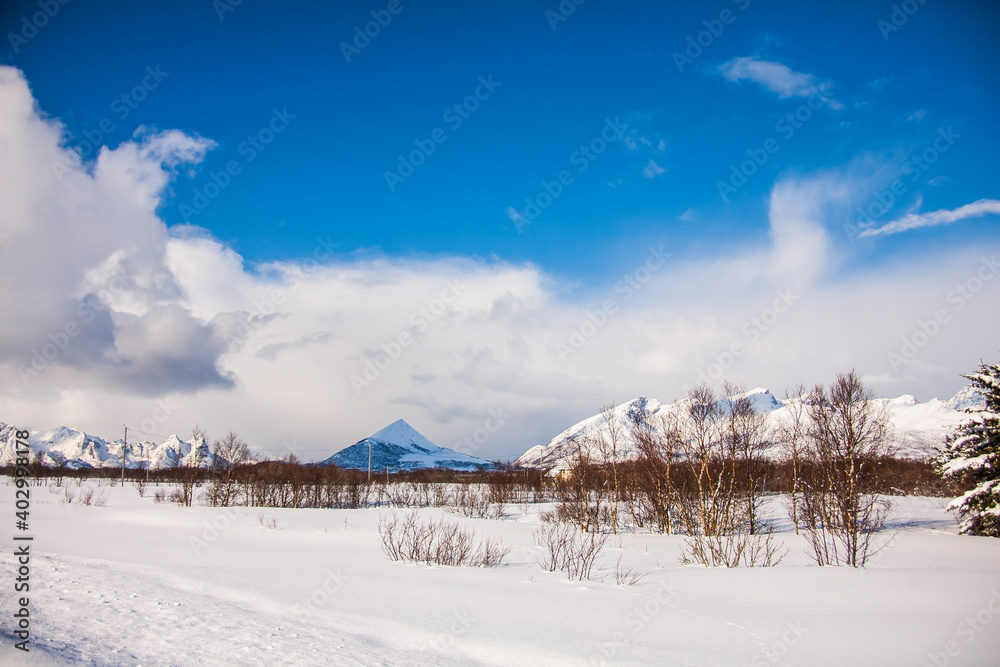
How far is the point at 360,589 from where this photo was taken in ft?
34.9

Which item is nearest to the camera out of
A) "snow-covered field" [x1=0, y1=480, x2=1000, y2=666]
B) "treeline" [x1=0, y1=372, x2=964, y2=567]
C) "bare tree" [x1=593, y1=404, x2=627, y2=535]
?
"snow-covered field" [x1=0, y1=480, x2=1000, y2=666]

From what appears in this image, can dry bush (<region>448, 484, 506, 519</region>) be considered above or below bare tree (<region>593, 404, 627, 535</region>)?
below

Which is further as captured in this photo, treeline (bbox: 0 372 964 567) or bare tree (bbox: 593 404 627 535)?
bare tree (bbox: 593 404 627 535)

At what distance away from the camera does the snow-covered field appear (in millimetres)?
6538

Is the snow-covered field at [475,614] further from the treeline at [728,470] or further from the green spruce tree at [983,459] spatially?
the green spruce tree at [983,459]

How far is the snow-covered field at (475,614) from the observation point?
6538mm

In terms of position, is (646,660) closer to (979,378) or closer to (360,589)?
(360,589)

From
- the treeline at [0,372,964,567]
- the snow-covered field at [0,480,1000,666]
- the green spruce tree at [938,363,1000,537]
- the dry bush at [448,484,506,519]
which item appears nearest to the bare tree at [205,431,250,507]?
the treeline at [0,372,964,567]

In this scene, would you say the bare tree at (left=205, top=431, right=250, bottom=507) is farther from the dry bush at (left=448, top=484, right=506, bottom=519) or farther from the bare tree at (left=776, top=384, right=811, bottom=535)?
the bare tree at (left=776, top=384, right=811, bottom=535)

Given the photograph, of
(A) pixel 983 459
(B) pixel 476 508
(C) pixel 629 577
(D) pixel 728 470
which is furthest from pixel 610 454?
(C) pixel 629 577

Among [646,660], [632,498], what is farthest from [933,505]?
[646,660]

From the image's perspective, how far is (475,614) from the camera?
28.9 ft

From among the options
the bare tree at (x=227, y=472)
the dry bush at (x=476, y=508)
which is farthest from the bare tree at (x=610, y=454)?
the bare tree at (x=227, y=472)

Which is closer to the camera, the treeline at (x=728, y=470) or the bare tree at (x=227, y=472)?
the treeline at (x=728, y=470)
